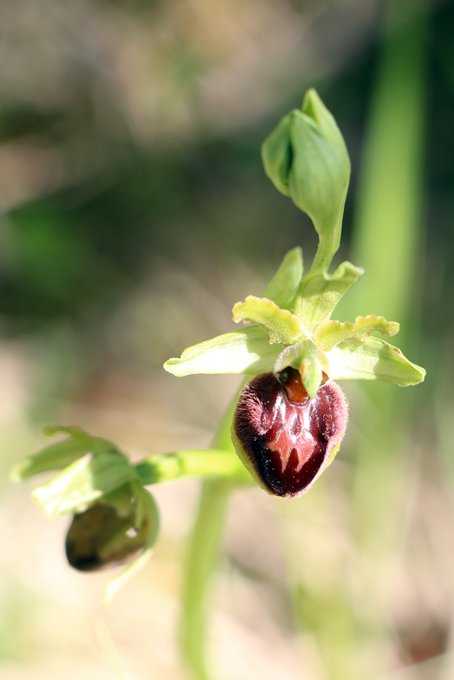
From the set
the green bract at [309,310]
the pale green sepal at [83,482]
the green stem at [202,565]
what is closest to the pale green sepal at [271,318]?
the green bract at [309,310]

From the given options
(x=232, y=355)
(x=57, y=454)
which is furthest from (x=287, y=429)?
(x=57, y=454)

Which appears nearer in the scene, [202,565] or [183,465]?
[183,465]

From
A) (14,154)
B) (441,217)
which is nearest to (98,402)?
(14,154)

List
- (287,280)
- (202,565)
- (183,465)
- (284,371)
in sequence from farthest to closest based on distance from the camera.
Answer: (202,565) → (183,465) → (284,371) → (287,280)

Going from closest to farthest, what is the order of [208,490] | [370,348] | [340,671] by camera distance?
1. [370,348]
2. [208,490]
3. [340,671]

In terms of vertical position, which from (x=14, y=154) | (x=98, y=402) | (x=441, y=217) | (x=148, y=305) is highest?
(x=14, y=154)

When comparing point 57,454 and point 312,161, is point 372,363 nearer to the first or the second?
point 312,161

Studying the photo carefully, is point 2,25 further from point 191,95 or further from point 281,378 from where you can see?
point 281,378

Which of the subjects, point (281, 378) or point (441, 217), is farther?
point (441, 217)
